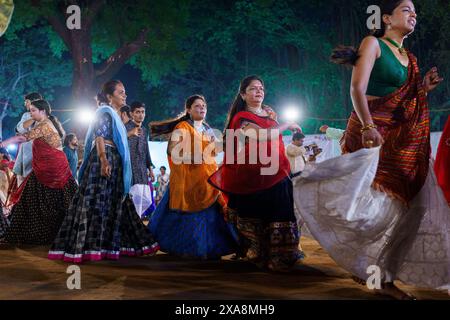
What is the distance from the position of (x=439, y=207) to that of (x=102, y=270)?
2879mm

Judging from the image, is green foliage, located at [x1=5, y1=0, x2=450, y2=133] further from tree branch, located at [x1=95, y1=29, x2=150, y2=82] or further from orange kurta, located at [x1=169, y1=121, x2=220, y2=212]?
orange kurta, located at [x1=169, y1=121, x2=220, y2=212]

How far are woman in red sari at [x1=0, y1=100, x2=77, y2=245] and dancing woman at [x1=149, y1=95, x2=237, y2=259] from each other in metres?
1.58

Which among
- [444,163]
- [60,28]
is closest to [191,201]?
[444,163]

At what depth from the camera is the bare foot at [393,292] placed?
3676 millimetres

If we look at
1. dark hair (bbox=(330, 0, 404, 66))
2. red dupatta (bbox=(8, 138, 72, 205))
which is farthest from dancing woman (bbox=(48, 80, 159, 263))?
dark hair (bbox=(330, 0, 404, 66))

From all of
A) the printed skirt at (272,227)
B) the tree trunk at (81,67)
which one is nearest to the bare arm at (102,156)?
the printed skirt at (272,227)

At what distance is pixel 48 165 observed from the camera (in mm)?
7320

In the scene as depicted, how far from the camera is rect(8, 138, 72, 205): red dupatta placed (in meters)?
7.29

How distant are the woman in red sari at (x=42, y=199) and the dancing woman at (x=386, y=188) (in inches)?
169

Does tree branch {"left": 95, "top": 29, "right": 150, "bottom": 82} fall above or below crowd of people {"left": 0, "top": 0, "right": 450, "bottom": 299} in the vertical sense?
above

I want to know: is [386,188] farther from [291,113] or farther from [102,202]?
[291,113]

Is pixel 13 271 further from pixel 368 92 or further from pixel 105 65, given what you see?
pixel 105 65

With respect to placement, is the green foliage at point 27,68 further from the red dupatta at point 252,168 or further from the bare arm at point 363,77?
the bare arm at point 363,77
